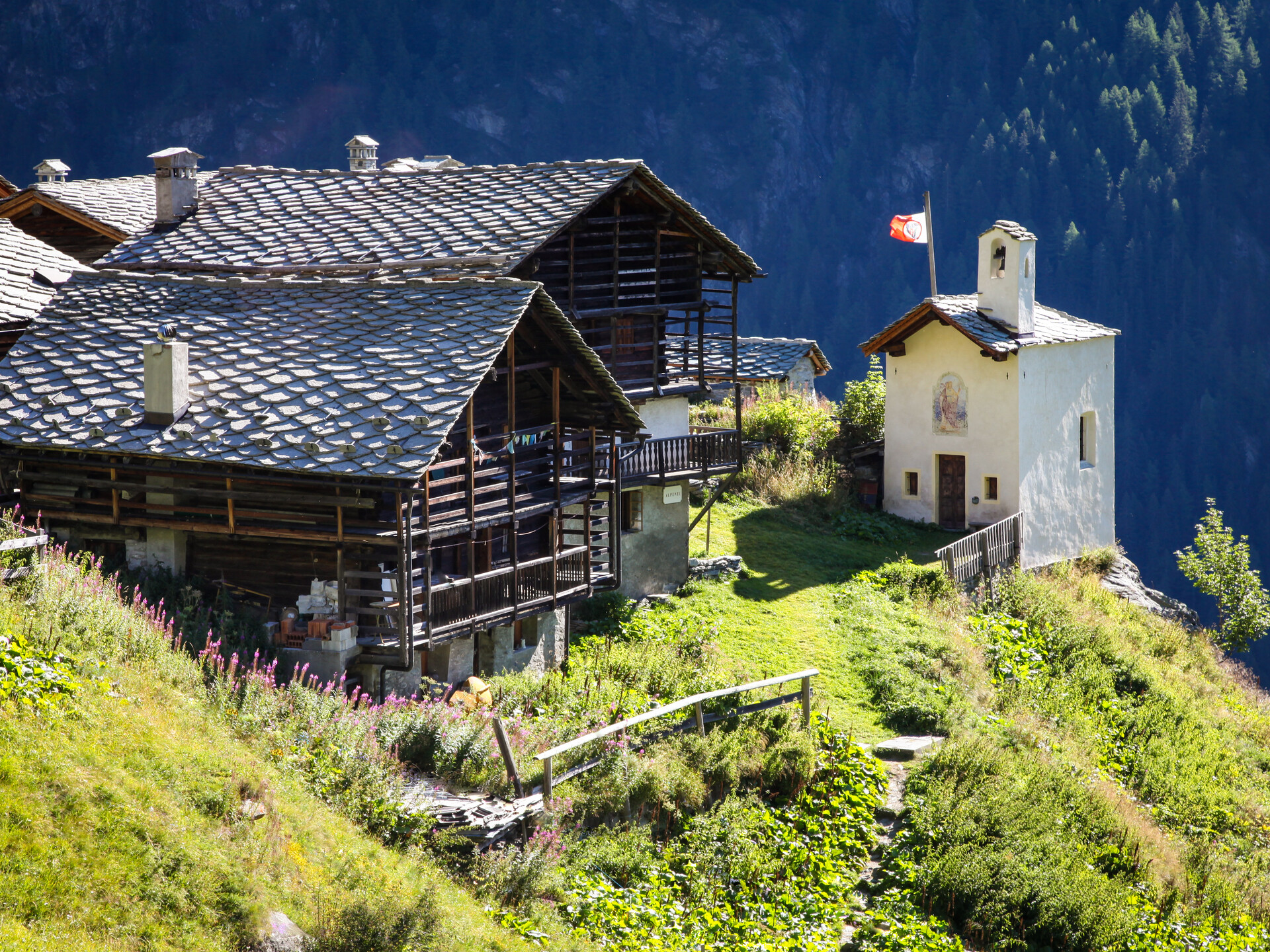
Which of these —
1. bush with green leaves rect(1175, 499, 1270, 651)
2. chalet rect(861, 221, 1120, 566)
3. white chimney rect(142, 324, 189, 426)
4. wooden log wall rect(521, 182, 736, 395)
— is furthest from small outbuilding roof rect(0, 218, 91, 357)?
bush with green leaves rect(1175, 499, 1270, 651)

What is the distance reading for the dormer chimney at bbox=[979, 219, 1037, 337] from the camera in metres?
27.0

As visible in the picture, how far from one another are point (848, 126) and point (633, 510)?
91711 mm

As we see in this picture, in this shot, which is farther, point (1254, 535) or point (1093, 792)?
point (1254, 535)

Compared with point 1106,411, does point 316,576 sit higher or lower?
lower

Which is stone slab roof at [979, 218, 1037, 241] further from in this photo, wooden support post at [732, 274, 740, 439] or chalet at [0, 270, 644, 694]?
chalet at [0, 270, 644, 694]

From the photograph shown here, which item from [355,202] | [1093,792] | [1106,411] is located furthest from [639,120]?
[1093,792]

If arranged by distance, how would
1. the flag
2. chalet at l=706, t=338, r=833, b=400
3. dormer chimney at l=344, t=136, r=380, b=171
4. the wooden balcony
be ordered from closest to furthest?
Result: 1. the wooden balcony
2. dormer chimney at l=344, t=136, r=380, b=171
3. the flag
4. chalet at l=706, t=338, r=833, b=400

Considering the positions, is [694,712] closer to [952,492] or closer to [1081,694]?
[1081,694]

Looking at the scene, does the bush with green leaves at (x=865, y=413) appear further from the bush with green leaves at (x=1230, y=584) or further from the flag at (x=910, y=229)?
the bush with green leaves at (x=1230, y=584)

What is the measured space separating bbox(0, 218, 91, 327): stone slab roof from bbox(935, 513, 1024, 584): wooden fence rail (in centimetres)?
1488

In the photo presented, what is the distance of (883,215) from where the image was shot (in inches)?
4124

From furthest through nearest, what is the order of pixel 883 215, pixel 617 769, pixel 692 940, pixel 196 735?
pixel 883 215
pixel 617 769
pixel 692 940
pixel 196 735

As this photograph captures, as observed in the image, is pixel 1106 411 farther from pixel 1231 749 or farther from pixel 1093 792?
pixel 1093 792

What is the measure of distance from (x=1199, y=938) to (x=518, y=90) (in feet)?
300
